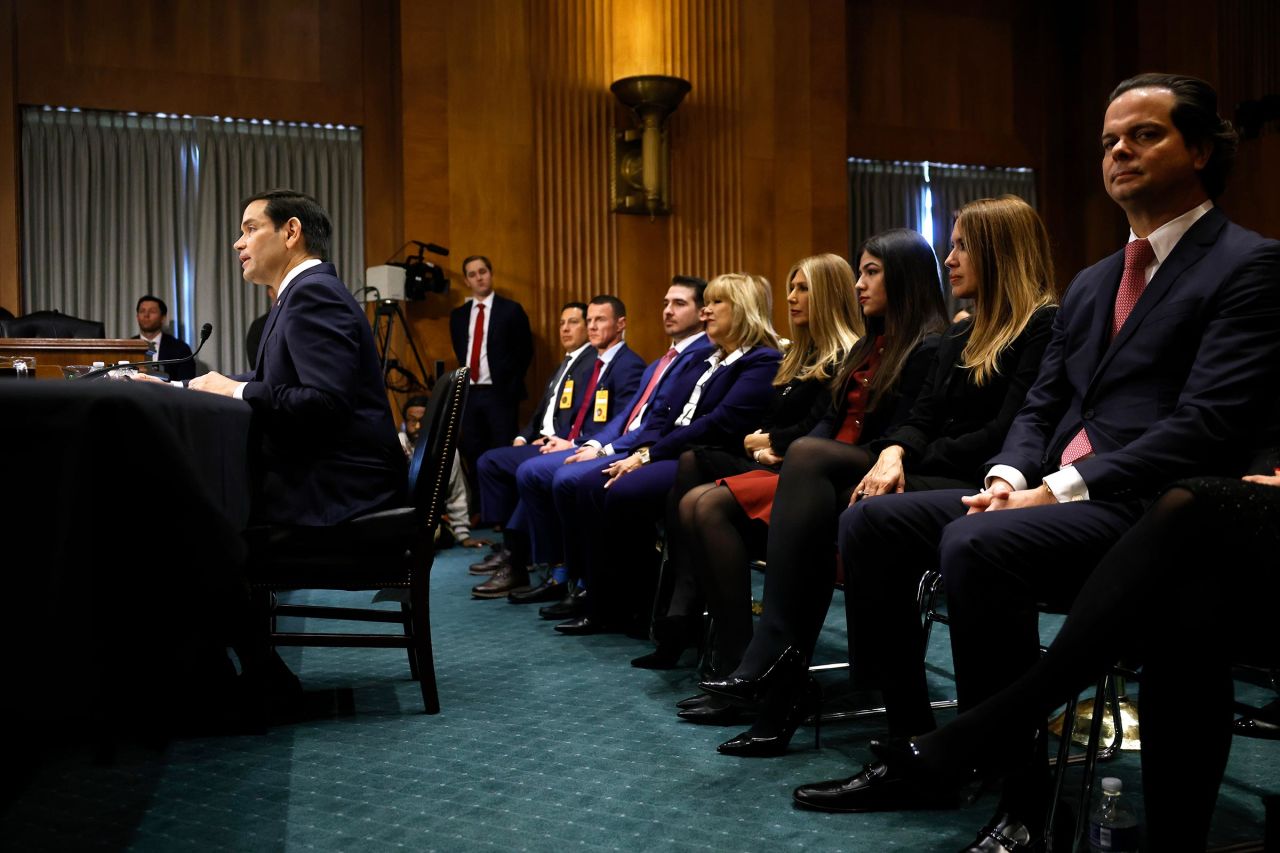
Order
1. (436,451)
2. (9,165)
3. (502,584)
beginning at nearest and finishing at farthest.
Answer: (436,451) → (502,584) → (9,165)

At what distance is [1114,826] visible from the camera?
1.59 meters

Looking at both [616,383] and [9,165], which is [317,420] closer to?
[616,383]

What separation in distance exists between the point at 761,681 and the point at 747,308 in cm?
167

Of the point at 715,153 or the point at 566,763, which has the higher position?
the point at 715,153

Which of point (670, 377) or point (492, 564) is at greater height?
point (670, 377)

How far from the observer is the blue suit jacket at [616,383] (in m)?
4.68

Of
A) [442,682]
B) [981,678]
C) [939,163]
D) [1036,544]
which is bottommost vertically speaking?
[442,682]

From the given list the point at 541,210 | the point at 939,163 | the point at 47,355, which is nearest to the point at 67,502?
the point at 47,355

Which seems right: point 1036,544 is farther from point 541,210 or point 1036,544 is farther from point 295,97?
point 295,97

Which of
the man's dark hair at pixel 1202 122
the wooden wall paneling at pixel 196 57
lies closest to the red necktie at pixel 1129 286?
the man's dark hair at pixel 1202 122

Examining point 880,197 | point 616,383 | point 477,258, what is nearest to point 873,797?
point 616,383

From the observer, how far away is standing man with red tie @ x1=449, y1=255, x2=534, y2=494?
695 centimetres

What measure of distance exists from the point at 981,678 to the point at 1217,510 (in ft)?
1.48

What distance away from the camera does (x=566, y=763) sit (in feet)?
7.25
